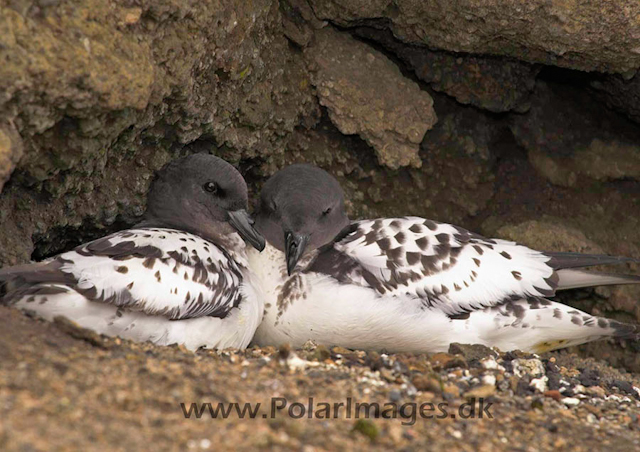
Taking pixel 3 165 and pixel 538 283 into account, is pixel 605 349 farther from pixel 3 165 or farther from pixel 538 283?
pixel 3 165

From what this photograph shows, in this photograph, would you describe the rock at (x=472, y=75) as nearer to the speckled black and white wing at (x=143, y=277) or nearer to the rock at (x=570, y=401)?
the speckled black and white wing at (x=143, y=277)

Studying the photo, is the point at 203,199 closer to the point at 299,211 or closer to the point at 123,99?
the point at 299,211

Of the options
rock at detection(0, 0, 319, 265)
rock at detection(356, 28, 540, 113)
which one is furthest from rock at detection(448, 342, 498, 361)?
rock at detection(356, 28, 540, 113)

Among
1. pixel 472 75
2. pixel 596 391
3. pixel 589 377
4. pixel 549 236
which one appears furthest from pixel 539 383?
pixel 472 75

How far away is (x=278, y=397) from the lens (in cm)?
390

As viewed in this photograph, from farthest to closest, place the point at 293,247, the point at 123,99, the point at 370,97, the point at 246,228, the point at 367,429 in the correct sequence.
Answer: the point at 370,97 < the point at 246,228 < the point at 293,247 < the point at 123,99 < the point at 367,429

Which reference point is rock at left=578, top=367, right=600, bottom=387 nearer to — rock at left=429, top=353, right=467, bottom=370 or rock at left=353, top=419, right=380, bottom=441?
rock at left=429, top=353, right=467, bottom=370

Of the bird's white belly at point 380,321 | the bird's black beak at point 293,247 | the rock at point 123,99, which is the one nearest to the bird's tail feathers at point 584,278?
the bird's white belly at point 380,321

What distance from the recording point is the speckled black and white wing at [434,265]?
19.7 ft

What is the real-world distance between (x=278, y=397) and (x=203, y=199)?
8.84 ft

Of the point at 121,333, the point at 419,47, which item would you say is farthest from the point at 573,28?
the point at 121,333

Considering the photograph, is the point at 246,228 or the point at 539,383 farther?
the point at 246,228

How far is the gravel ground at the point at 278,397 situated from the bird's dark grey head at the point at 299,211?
3.29 feet

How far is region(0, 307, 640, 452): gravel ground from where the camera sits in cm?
322
